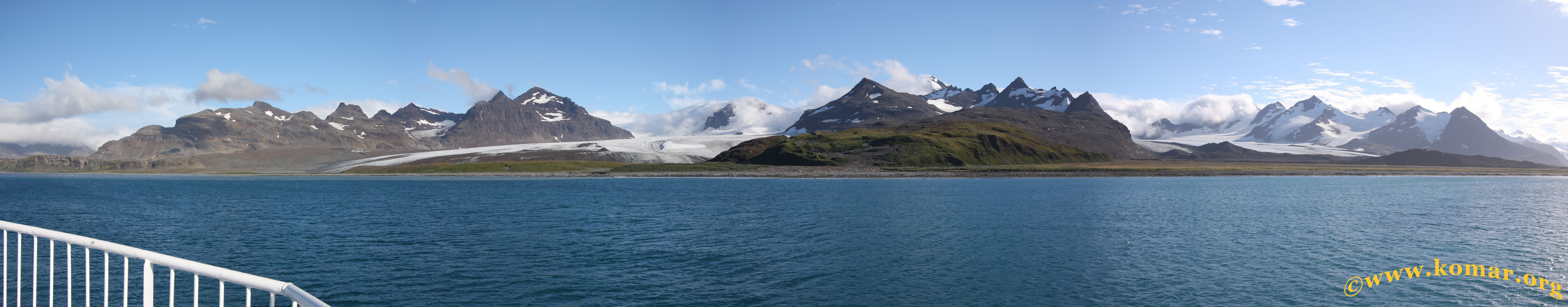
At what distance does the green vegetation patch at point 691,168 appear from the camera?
573ft

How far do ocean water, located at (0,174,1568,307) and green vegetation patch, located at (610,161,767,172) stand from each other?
90071 millimetres

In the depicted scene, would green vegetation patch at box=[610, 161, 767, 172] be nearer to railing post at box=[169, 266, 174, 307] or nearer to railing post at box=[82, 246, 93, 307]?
railing post at box=[82, 246, 93, 307]

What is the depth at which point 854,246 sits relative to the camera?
127 ft

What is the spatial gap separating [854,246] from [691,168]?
14569 centimetres

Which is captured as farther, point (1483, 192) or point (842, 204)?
point (1483, 192)

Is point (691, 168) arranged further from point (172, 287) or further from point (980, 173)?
point (172, 287)

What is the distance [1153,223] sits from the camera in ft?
163

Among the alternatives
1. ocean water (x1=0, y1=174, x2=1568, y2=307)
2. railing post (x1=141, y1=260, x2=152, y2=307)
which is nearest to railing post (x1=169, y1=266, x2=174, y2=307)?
railing post (x1=141, y1=260, x2=152, y2=307)

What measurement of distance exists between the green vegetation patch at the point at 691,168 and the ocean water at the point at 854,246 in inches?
3546

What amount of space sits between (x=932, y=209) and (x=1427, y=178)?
160586mm

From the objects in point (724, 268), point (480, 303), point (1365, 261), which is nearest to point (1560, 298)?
point (1365, 261)

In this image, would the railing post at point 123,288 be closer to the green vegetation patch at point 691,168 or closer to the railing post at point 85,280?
the railing post at point 85,280

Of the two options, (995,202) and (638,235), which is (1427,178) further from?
(638,235)

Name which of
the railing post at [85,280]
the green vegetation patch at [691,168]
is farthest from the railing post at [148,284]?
the green vegetation patch at [691,168]
